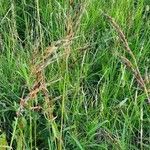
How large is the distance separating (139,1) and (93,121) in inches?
36.2

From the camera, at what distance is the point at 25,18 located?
2.17m

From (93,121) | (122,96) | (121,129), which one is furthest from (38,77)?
(122,96)

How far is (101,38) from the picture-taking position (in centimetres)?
209

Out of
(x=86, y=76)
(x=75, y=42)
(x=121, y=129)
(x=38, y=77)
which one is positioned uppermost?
(x=38, y=77)

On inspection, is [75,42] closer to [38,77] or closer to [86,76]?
[86,76]

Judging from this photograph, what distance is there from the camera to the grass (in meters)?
1.54

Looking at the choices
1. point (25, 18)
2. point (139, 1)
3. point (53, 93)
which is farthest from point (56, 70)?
point (139, 1)

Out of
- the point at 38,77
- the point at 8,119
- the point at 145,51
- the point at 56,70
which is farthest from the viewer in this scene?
the point at 145,51

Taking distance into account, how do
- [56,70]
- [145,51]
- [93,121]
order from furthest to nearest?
[145,51], [56,70], [93,121]

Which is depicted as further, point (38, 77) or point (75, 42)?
point (75, 42)

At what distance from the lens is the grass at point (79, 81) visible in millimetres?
1540

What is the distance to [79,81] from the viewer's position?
5.83ft

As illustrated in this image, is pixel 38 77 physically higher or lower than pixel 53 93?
higher

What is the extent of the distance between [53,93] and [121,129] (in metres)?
0.34
